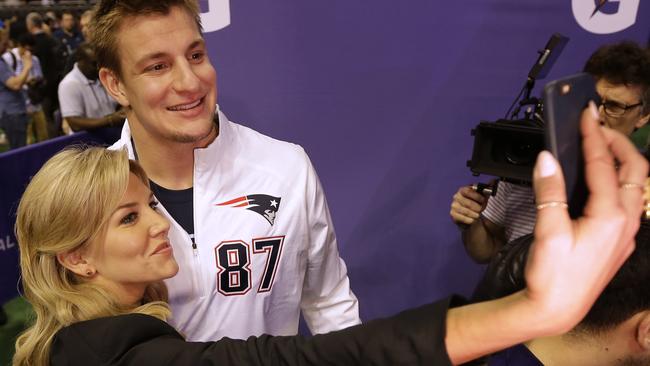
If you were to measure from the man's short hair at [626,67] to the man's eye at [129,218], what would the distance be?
5.71ft

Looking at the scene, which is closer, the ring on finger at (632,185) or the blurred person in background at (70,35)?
the ring on finger at (632,185)

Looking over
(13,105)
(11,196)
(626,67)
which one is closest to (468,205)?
(626,67)

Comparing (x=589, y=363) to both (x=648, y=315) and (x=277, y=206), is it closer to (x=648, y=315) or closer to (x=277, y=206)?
(x=648, y=315)

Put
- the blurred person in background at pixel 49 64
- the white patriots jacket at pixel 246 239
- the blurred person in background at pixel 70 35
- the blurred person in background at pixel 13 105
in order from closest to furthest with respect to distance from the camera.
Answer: the white patriots jacket at pixel 246 239
the blurred person in background at pixel 13 105
the blurred person in background at pixel 49 64
the blurred person in background at pixel 70 35

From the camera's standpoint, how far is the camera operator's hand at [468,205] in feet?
7.13

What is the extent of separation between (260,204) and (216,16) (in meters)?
1.47

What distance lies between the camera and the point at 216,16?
292 cm

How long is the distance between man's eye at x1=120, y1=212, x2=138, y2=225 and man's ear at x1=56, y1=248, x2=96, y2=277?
13cm

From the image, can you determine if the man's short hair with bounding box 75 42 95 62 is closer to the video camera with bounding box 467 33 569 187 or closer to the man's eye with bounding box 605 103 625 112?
the video camera with bounding box 467 33 569 187

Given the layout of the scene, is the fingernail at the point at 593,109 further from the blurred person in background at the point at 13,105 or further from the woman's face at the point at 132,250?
the blurred person in background at the point at 13,105

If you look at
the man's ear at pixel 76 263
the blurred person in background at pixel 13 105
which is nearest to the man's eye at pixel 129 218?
the man's ear at pixel 76 263

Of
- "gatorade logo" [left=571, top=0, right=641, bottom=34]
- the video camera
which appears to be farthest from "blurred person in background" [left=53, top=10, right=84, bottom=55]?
the video camera

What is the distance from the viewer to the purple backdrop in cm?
291

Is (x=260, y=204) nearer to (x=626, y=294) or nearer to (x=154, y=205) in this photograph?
(x=154, y=205)
